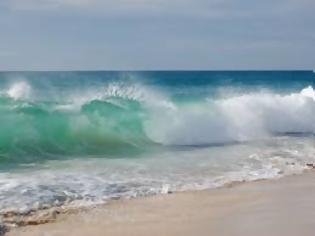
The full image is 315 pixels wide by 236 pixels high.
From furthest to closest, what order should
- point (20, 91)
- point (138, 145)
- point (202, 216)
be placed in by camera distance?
point (20, 91)
point (138, 145)
point (202, 216)

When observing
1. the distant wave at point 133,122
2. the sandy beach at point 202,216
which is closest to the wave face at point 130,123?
the distant wave at point 133,122

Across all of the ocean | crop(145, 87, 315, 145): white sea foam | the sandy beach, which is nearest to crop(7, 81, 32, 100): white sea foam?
the ocean

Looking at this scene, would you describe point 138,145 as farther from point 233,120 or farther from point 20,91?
point 20,91

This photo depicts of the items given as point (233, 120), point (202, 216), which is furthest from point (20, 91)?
point (202, 216)

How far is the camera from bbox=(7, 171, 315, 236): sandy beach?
686 cm

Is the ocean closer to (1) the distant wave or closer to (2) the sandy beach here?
(1) the distant wave

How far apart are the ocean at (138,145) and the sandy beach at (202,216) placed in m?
0.57

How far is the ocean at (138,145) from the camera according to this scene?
9492 millimetres

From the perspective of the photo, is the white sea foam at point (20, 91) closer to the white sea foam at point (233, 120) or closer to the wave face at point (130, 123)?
the wave face at point (130, 123)

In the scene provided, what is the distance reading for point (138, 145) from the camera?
16453 mm

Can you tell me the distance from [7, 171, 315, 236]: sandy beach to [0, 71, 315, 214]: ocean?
1.88 ft

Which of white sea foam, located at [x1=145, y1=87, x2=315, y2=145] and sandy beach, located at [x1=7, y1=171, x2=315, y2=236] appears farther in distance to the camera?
white sea foam, located at [x1=145, y1=87, x2=315, y2=145]

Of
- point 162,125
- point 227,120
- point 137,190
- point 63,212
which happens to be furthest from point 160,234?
point 227,120

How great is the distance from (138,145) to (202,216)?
892 cm
